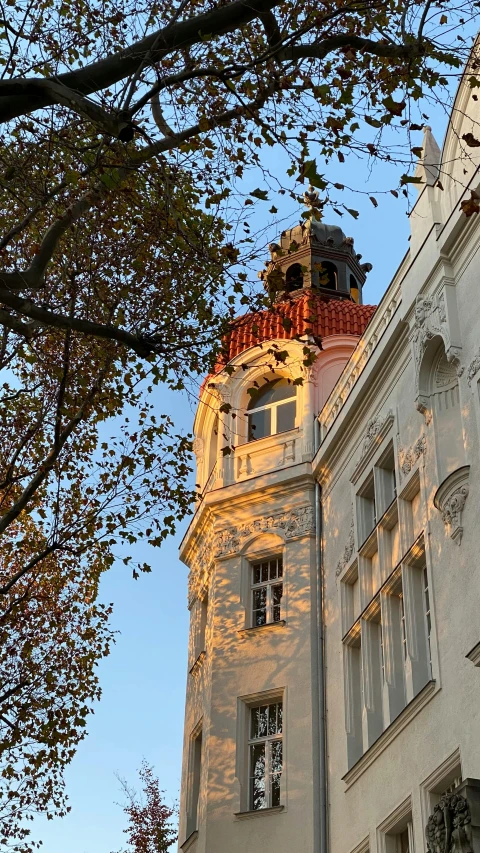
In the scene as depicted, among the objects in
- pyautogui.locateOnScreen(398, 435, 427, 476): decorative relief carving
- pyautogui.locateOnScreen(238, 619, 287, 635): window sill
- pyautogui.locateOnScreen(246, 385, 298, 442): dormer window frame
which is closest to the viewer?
pyautogui.locateOnScreen(398, 435, 427, 476): decorative relief carving

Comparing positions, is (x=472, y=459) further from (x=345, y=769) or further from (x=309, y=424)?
(x=309, y=424)

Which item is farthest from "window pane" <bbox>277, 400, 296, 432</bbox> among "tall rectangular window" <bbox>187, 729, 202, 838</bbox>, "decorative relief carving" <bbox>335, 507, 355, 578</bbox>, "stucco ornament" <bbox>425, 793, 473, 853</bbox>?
"stucco ornament" <bbox>425, 793, 473, 853</bbox>

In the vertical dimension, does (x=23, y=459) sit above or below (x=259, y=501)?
below

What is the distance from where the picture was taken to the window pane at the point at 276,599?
966 inches

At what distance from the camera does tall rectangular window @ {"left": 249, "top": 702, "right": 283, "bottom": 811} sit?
2214cm

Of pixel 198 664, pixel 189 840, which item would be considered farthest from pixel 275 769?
pixel 198 664

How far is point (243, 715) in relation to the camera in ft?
76.5

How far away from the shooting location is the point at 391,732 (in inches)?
711

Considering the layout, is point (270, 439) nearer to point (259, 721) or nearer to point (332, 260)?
point (259, 721)

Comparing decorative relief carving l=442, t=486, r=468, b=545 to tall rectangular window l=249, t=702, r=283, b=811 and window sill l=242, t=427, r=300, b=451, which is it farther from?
window sill l=242, t=427, r=300, b=451

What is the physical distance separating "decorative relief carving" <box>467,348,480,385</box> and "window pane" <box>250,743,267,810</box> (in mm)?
9263

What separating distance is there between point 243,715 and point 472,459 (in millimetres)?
8988

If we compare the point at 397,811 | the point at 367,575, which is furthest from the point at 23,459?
the point at 397,811

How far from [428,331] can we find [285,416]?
345 inches
